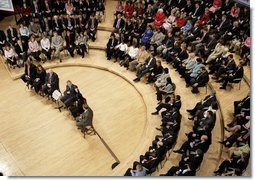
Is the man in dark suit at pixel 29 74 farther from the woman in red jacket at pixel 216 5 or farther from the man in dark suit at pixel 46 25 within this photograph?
the woman in red jacket at pixel 216 5

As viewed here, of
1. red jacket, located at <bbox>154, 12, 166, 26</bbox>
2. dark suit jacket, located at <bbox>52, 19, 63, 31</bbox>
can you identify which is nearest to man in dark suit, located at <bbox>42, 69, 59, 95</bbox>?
dark suit jacket, located at <bbox>52, 19, 63, 31</bbox>

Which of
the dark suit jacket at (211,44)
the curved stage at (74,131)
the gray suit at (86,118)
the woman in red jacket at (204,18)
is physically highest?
the woman in red jacket at (204,18)

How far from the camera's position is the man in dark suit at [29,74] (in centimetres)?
862

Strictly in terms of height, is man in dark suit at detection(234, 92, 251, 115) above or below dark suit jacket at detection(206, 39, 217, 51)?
below

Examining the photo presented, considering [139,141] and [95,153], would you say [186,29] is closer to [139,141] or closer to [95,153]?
[139,141]

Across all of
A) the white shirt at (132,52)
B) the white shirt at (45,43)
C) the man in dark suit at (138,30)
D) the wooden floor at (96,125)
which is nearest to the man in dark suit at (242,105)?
the wooden floor at (96,125)

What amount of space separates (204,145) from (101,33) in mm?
6382

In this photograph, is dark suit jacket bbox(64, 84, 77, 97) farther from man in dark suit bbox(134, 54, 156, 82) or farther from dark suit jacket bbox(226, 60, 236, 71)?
dark suit jacket bbox(226, 60, 236, 71)

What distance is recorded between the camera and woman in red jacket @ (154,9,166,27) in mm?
10516

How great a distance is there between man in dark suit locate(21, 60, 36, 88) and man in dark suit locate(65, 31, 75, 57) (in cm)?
168

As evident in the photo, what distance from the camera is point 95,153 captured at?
7344mm

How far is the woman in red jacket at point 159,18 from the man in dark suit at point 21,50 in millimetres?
4256

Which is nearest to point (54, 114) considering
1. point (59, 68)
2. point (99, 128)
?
point (99, 128)

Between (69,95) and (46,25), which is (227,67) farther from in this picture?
(46,25)
